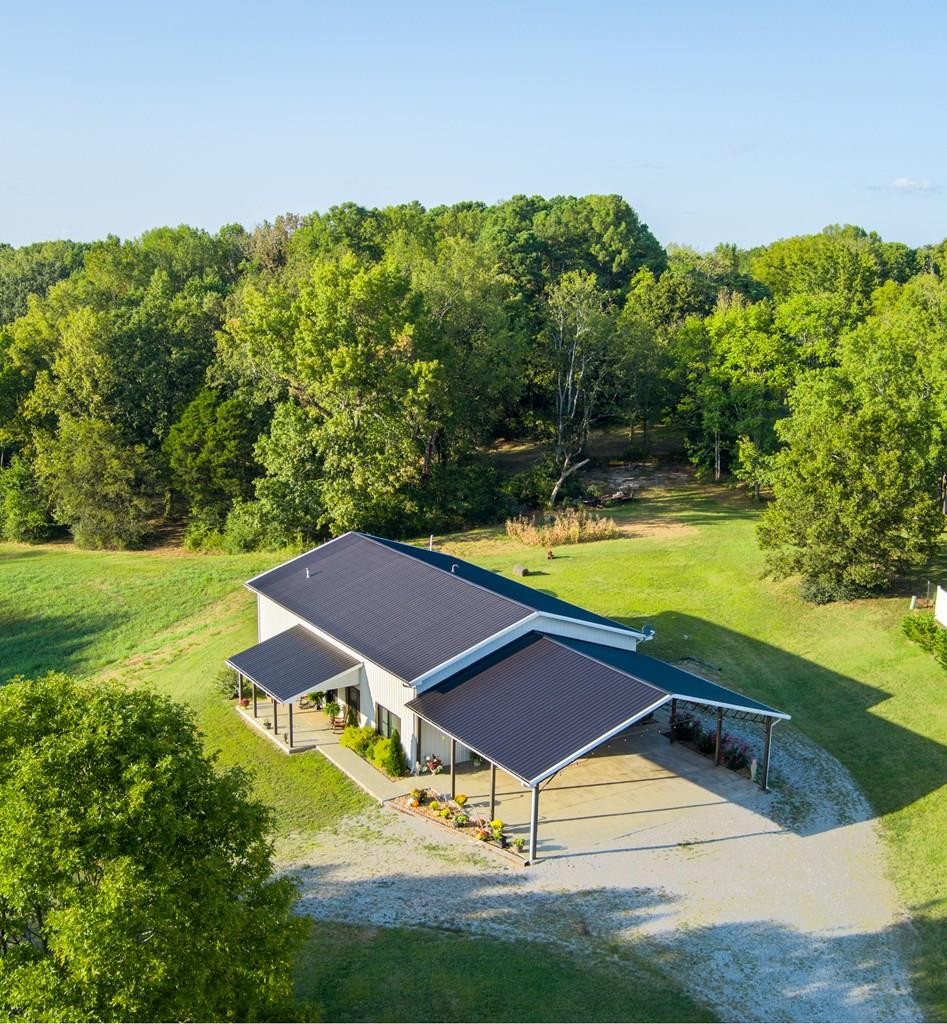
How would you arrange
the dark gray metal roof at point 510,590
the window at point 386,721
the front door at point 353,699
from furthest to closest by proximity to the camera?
the dark gray metal roof at point 510,590 < the front door at point 353,699 < the window at point 386,721

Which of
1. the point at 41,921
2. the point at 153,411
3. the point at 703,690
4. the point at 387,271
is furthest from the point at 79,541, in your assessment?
the point at 41,921

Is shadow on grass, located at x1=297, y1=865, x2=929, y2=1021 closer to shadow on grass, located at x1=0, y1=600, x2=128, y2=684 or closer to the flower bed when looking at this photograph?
the flower bed

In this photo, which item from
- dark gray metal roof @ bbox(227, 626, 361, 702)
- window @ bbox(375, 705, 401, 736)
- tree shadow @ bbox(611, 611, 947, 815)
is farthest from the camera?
dark gray metal roof @ bbox(227, 626, 361, 702)

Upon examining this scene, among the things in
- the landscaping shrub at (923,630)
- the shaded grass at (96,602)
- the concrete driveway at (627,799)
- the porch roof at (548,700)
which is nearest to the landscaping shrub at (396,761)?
the concrete driveway at (627,799)

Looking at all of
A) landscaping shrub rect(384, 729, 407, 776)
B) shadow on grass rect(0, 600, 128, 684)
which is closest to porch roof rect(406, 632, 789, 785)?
landscaping shrub rect(384, 729, 407, 776)

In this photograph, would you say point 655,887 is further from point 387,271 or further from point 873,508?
point 387,271

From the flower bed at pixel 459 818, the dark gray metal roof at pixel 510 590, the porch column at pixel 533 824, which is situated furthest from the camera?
the dark gray metal roof at pixel 510 590

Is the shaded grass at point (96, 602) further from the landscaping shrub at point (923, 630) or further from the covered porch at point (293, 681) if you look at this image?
the landscaping shrub at point (923, 630)
